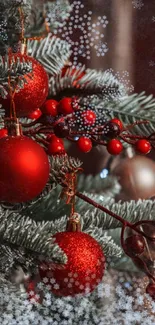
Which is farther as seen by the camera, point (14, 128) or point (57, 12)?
point (57, 12)

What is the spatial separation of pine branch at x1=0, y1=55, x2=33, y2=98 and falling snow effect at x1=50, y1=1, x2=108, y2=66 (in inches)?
3.9

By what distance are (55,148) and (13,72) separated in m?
0.11

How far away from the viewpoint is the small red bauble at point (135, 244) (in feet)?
→ 1.31

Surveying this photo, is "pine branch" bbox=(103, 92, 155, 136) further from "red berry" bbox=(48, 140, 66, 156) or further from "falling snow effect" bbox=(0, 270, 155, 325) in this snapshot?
"falling snow effect" bbox=(0, 270, 155, 325)

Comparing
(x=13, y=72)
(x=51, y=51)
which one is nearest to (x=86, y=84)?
(x=51, y=51)

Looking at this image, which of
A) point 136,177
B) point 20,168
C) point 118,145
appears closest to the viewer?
point 20,168

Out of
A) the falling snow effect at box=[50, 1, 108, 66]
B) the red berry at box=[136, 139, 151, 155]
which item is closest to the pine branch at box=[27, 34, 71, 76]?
the falling snow effect at box=[50, 1, 108, 66]

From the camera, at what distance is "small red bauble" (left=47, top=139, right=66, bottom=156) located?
1.53 feet

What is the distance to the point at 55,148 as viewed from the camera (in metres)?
0.47

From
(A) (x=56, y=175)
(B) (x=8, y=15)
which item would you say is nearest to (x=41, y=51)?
(B) (x=8, y=15)

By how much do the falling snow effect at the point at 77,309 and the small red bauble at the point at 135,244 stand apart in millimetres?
35

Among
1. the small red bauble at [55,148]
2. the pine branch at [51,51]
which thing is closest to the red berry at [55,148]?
the small red bauble at [55,148]

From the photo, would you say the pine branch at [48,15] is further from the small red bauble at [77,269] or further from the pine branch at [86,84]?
the small red bauble at [77,269]

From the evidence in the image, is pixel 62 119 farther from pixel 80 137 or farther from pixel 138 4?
pixel 138 4
